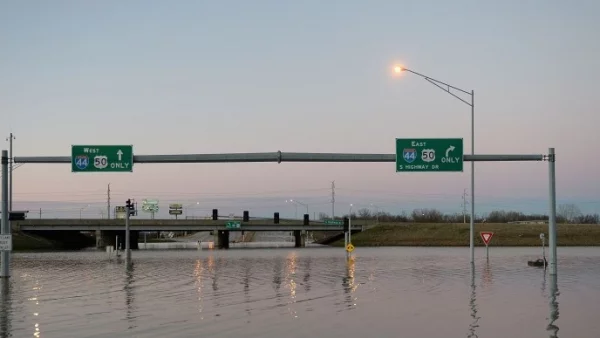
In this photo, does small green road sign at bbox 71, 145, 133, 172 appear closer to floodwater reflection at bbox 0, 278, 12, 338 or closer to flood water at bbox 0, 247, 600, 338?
flood water at bbox 0, 247, 600, 338

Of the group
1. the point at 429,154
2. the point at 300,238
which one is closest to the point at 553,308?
the point at 429,154

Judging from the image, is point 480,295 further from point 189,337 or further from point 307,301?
point 189,337

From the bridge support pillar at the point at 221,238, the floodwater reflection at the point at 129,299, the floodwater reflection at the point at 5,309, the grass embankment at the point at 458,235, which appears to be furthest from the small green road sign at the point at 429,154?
the bridge support pillar at the point at 221,238

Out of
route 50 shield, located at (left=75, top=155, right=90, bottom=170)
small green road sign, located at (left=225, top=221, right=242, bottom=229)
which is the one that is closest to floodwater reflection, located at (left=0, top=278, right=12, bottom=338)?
route 50 shield, located at (left=75, top=155, right=90, bottom=170)

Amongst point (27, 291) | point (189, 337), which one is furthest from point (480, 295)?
point (27, 291)

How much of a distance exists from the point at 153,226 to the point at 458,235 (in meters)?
45.6

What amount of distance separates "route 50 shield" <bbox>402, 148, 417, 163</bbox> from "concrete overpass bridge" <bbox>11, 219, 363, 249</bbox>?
66.1m

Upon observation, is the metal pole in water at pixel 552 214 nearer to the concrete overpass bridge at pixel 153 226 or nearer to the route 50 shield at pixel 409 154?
the route 50 shield at pixel 409 154

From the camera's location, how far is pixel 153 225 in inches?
3903

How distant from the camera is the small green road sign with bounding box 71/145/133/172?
33.2 metres

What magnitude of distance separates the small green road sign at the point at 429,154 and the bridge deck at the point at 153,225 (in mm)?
67297

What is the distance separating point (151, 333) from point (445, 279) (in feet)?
52.2

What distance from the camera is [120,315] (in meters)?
16.5

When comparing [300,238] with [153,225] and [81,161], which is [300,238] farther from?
[81,161]
